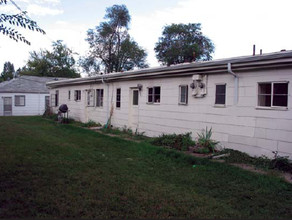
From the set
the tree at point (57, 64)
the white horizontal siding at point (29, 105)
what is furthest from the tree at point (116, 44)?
the white horizontal siding at point (29, 105)

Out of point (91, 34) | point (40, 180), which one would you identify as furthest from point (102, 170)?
point (91, 34)

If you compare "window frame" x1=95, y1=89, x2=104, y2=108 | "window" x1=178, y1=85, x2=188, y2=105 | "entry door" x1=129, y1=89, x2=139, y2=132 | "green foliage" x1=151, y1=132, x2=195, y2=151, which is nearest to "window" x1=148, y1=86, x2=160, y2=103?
"entry door" x1=129, y1=89, x2=139, y2=132

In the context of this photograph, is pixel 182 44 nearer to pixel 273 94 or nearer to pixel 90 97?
pixel 90 97

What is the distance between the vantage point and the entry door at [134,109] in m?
11.6

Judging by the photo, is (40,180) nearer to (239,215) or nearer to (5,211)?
(5,211)

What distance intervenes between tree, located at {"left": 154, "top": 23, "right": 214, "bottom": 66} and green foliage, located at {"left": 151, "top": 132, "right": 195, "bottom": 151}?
24943 mm

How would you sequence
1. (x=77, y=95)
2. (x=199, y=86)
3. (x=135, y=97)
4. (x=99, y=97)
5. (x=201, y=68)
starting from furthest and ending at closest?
(x=77, y=95) → (x=99, y=97) → (x=135, y=97) → (x=199, y=86) → (x=201, y=68)

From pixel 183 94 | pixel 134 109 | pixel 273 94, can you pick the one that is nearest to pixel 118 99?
pixel 134 109

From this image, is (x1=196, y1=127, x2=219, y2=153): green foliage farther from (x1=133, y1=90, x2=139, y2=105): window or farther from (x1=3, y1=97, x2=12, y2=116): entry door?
(x1=3, y1=97, x2=12, y2=116): entry door

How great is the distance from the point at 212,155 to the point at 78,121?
1084 cm

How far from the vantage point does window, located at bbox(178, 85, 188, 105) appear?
29.6 ft

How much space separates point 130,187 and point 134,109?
728 cm

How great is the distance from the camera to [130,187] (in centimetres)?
460

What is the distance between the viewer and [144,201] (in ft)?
13.0
